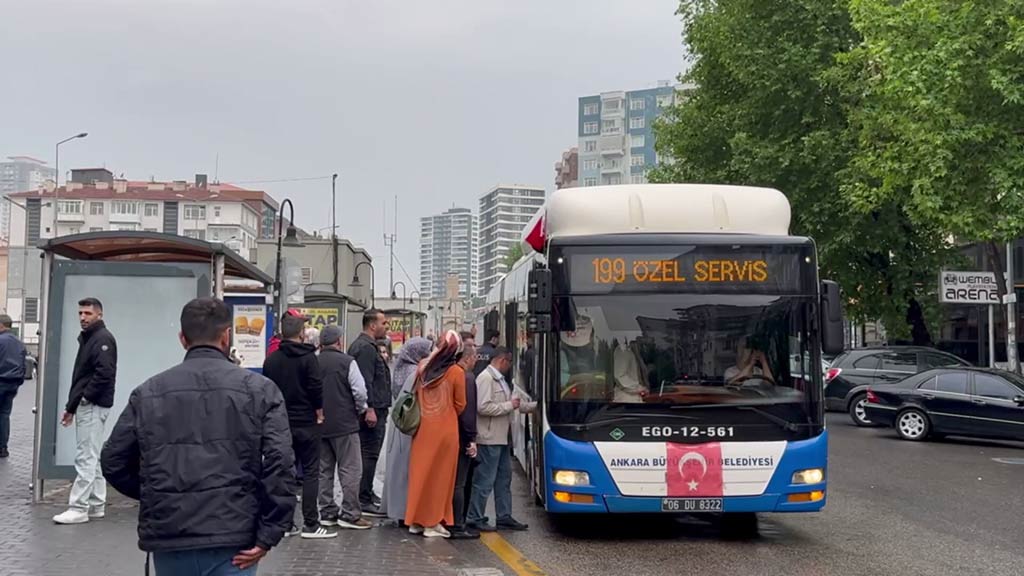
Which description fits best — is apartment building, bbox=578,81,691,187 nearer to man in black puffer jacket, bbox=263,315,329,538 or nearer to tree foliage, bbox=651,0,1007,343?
tree foliage, bbox=651,0,1007,343

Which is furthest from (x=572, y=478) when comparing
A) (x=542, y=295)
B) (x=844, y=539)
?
(x=844, y=539)

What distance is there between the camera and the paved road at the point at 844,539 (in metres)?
8.55

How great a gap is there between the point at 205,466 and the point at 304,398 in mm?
5045

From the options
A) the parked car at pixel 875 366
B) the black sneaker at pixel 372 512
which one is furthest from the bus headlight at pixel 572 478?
the parked car at pixel 875 366

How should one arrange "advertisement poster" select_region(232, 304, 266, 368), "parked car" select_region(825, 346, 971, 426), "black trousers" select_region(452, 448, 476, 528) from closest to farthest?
1. "black trousers" select_region(452, 448, 476, 528)
2. "advertisement poster" select_region(232, 304, 266, 368)
3. "parked car" select_region(825, 346, 971, 426)

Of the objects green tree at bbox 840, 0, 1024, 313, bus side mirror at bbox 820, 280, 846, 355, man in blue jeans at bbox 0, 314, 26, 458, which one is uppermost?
green tree at bbox 840, 0, 1024, 313

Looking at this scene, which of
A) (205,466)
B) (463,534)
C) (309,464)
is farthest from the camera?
(463,534)

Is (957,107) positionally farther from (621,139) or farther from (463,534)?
(621,139)

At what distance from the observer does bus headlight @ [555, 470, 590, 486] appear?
9.05 metres

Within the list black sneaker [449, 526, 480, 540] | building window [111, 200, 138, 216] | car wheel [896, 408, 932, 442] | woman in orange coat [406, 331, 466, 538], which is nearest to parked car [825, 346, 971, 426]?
car wheel [896, 408, 932, 442]

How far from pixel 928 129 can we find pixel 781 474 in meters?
14.8

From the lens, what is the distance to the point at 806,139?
28453 mm

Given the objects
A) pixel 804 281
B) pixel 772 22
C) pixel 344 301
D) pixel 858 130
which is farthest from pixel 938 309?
pixel 804 281

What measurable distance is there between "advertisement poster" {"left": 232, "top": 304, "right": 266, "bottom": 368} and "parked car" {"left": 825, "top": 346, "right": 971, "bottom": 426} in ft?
41.4
